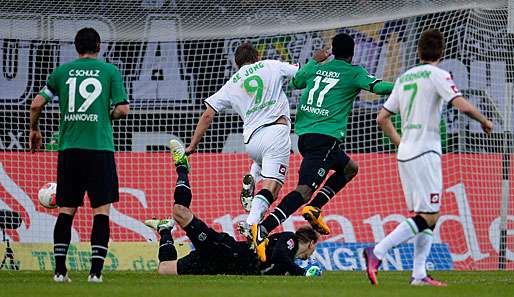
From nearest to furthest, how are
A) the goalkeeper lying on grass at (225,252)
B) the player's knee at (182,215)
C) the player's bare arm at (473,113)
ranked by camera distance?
the player's bare arm at (473,113), the goalkeeper lying on grass at (225,252), the player's knee at (182,215)

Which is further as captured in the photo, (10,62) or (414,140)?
(10,62)

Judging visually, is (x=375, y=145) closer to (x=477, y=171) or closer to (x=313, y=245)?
(x=477, y=171)

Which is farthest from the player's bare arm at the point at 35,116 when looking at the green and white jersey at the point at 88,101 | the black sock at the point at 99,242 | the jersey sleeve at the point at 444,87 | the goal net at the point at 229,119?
the goal net at the point at 229,119

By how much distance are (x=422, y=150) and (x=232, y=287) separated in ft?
6.37

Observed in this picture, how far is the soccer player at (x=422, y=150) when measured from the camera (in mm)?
9047

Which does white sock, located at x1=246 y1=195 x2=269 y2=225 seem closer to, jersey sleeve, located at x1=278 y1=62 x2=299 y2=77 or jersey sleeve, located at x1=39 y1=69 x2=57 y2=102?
jersey sleeve, located at x1=278 y1=62 x2=299 y2=77

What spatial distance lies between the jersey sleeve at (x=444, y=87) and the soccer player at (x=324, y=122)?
262 centimetres

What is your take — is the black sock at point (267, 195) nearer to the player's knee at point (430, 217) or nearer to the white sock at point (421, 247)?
the white sock at point (421, 247)

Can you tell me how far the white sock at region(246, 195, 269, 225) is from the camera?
11716 millimetres

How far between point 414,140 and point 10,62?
10.2 m

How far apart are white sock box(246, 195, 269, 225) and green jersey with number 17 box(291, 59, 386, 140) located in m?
0.88

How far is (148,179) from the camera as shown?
1655 centimetres

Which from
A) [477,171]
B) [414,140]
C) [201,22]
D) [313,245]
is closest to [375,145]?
[477,171]

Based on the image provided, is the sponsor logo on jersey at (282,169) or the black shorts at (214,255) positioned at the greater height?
the sponsor logo on jersey at (282,169)
